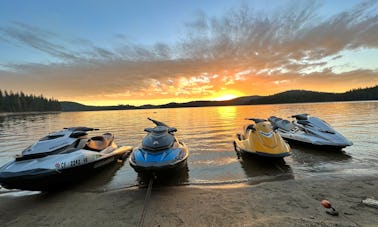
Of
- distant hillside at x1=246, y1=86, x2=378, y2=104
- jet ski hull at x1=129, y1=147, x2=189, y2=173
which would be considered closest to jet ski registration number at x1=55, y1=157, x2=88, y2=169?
jet ski hull at x1=129, y1=147, x2=189, y2=173

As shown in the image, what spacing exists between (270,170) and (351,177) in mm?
2421

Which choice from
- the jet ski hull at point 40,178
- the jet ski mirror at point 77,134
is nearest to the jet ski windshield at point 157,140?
the jet ski hull at point 40,178

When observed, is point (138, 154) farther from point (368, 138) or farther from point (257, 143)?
point (368, 138)

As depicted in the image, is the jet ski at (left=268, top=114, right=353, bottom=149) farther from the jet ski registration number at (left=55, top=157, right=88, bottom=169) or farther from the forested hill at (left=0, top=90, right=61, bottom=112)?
the forested hill at (left=0, top=90, right=61, bottom=112)

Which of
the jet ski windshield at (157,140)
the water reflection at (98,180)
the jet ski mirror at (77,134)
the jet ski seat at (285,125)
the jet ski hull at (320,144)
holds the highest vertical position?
the jet ski mirror at (77,134)

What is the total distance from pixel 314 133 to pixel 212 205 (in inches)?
322

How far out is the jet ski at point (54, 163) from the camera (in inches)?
214

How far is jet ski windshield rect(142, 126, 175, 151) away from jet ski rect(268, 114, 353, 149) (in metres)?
5.90

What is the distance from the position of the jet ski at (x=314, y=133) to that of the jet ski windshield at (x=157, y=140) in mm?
5897

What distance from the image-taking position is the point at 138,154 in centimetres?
686

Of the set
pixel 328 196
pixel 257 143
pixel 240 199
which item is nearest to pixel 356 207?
pixel 328 196

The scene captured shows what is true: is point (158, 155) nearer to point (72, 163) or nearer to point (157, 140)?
point (157, 140)

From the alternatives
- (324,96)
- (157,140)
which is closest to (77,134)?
(157,140)

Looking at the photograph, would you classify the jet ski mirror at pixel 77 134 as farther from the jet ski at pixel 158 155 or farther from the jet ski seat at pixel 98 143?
the jet ski at pixel 158 155
